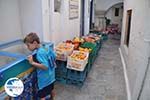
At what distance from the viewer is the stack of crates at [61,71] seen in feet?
10.8

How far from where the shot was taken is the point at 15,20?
269 cm

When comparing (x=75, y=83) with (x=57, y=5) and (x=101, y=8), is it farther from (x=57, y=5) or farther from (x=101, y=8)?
(x=101, y=8)

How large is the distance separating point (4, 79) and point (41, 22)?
1403 mm

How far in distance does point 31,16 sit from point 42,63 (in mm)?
1186

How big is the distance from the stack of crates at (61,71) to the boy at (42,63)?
1160 mm

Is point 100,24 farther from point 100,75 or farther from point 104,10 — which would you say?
point 100,75

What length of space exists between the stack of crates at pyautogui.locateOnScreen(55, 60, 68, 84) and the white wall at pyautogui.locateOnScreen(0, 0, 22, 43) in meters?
0.94

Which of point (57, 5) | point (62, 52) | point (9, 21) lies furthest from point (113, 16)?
point (9, 21)

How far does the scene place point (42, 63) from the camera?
6.05 feet

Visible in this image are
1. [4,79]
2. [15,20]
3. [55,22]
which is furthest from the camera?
[55,22]

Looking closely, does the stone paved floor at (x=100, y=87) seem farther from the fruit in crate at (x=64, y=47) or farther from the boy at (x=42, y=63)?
the boy at (x=42, y=63)

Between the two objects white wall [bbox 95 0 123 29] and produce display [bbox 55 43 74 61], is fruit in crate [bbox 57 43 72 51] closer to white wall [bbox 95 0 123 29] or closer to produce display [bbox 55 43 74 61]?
produce display [bbox 55 43 74 61]

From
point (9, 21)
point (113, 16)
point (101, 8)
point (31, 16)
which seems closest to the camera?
point (9, 21)

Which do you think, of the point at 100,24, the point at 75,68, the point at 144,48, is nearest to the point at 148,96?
the point at 144,48
